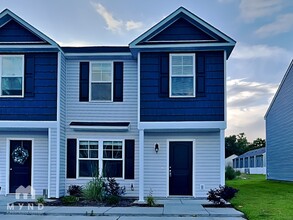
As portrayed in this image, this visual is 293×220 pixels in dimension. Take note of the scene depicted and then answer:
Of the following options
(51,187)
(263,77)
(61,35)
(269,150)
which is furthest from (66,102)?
(269,150)

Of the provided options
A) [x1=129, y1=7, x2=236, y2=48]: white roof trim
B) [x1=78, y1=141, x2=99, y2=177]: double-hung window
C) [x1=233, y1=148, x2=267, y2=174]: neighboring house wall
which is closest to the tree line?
[x1=233, y1=148, x2=267, y2=174]: neighboring house wall

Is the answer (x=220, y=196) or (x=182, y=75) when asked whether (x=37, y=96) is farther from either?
(x=220, y=196)

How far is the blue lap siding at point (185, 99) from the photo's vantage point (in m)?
15.3

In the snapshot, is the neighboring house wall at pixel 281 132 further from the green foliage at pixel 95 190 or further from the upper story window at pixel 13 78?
the upper story window at pixel 13 78

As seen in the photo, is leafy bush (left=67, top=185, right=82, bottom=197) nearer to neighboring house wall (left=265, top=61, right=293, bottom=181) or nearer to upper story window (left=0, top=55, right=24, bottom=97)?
upper story window (left=0, top=55, right=24, bottom=97)

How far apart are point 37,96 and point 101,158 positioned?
336 cm

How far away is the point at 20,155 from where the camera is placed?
651 inches

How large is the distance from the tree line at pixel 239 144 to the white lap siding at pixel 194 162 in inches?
2459

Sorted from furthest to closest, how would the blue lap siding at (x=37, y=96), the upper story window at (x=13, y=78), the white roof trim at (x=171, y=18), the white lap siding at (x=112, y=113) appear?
the white lap siding at (x=112, y=113) → the upper story window at (x=13, y=78) → the blue lap siding at (x=37, y=96) → the white roof trim at (x=171, y=18)

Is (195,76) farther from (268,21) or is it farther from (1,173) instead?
(1,173)

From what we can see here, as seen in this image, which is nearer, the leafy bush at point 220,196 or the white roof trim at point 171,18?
the leafy bush at point 220,196

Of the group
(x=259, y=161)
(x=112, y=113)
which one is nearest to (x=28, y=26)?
(x=112, y=113)

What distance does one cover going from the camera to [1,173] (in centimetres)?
1662

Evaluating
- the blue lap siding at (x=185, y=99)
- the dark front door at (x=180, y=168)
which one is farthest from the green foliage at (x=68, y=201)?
the dark front door at (x=180, y=168)
